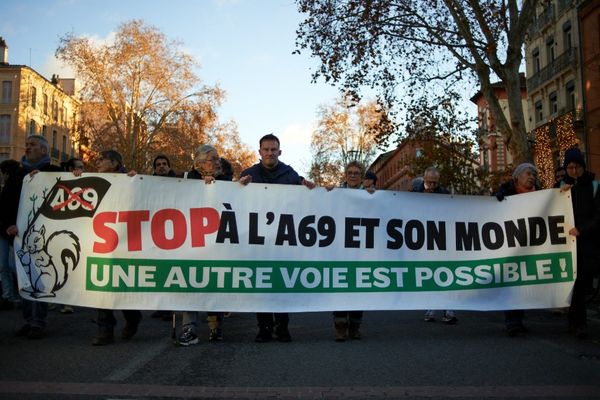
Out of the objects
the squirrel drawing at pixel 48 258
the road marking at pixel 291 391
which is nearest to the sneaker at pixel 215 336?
the squirrel drawing at pixel 48 258

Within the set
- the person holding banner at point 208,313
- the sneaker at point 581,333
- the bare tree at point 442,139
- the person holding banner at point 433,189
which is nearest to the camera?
the person holding banner at point 208,313

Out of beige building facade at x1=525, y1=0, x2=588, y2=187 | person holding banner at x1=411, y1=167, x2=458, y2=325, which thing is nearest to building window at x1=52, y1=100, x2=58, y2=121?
beige building facade at x1=525, y1=0, x2=588, y2=187

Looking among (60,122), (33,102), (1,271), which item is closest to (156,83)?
(33,102)

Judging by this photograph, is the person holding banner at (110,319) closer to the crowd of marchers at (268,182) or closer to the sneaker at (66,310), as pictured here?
the crowd of marchers at (268,182)

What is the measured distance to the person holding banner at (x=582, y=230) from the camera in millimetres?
6824

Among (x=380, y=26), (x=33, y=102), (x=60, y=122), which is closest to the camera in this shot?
(x=380, y=26)

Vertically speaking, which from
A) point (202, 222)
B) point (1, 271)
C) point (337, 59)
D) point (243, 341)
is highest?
point (337, 59)

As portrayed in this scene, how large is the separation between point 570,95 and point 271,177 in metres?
32.9

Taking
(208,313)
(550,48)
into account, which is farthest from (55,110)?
(208,313)

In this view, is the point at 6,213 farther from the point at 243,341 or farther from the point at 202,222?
the point at 243,341

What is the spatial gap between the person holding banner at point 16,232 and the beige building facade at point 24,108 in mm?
43414

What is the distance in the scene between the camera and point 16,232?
648 centimetres

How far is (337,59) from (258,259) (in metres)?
12.6

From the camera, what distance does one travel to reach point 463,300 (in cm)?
685
